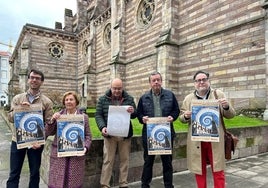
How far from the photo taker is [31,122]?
3053mm

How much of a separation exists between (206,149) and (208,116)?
1.59ft

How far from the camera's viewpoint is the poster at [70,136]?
9.71 feet

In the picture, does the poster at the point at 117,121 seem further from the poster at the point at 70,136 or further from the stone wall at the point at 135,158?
the stone wall at the point at 135,158

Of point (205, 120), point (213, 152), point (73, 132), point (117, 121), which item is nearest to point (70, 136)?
Answer: point (73, 132)

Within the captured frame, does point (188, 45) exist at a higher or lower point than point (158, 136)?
higher

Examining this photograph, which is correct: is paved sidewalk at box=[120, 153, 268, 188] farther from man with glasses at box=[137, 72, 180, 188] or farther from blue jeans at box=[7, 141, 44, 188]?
blue jeans at box=[7, 141, 44, 188]

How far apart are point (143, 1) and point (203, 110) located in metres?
15.5

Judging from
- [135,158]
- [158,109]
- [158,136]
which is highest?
[158,109]

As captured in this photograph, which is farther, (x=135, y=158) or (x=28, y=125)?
(x=135, y=158)

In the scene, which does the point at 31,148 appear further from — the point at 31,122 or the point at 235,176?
the point at 235,176

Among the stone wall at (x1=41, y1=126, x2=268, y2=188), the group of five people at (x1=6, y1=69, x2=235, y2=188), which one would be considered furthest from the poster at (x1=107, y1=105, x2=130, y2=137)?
the stone wall at (x1=41, y1=126, x2=268, y2=188)

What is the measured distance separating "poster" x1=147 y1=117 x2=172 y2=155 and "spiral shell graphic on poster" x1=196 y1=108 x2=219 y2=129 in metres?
0.58

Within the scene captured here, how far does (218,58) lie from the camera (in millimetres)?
11109

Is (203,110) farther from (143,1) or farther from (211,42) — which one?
(143,1)
